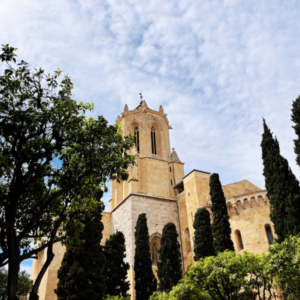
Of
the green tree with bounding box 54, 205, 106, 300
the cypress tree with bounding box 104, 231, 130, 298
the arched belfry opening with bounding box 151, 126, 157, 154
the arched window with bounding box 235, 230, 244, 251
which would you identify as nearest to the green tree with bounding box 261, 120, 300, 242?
the arched window with bounding box 235, 230, 244, 251

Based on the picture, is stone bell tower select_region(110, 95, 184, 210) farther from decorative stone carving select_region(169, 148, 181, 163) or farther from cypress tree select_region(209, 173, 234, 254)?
cypress tree select_region(209, 173, 234, 254)

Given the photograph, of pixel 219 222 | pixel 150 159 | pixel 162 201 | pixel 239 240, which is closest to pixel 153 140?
pixel 150 159

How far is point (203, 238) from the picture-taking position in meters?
15.6

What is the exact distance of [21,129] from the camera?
659 centimetres

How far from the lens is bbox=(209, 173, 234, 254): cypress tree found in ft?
46.8

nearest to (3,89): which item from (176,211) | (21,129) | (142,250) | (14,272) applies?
(21,129)

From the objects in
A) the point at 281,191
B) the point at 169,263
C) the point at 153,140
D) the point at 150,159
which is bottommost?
the point at 169,263

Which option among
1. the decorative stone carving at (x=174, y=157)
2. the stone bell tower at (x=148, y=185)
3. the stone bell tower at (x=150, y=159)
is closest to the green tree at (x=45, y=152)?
the stone bell tower at (x=148, y=185)

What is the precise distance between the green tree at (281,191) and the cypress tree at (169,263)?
19.2 feet

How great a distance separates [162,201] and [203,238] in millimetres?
10509

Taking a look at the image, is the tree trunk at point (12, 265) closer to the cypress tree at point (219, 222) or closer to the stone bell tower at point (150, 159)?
the cypress tree at point (219, 222)

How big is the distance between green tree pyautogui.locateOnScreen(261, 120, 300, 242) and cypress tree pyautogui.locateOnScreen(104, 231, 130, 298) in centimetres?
808

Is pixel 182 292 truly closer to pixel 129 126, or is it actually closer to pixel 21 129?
pixel 21 129

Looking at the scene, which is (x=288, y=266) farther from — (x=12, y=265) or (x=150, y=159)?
(x=150, y=159)
